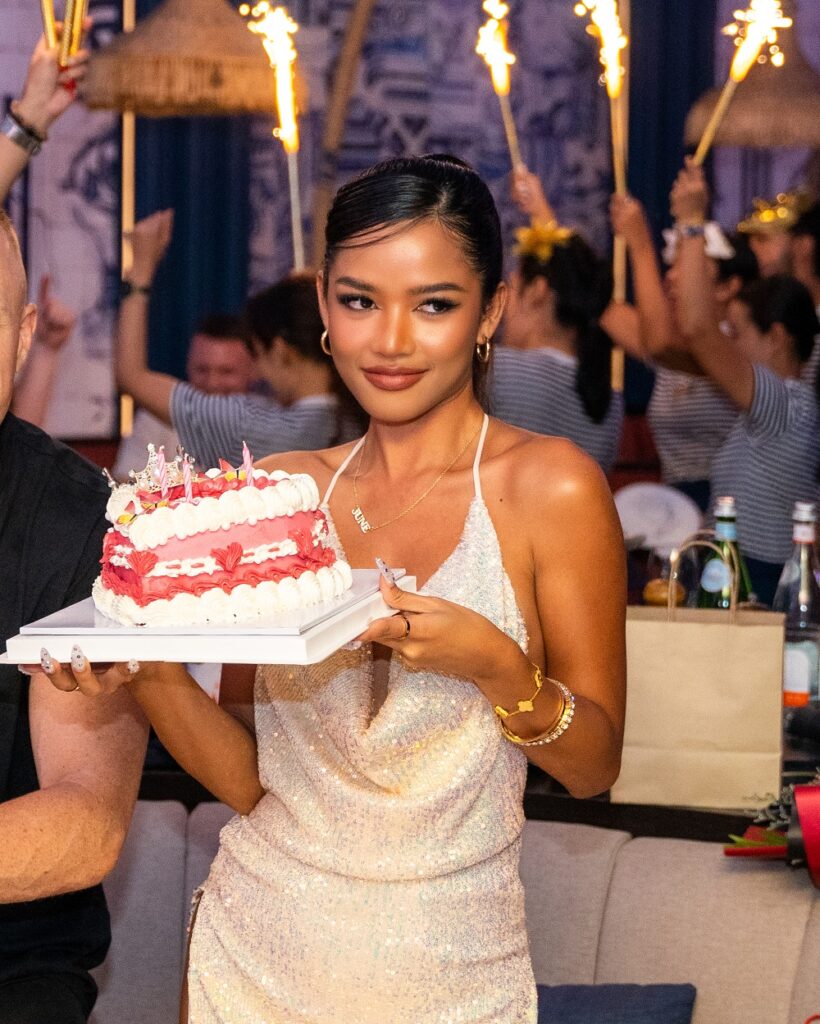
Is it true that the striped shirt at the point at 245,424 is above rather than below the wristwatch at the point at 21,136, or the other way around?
below

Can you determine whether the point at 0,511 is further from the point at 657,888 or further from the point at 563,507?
the point at 657,888

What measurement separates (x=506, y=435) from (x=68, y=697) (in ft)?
2.03

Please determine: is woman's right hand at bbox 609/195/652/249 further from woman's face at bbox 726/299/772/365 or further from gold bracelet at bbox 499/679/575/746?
gold bracelet at bbox 499/679/575/746

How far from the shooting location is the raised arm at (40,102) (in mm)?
3539

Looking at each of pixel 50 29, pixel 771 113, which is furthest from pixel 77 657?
pixel 771 113

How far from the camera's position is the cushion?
2.26 meters

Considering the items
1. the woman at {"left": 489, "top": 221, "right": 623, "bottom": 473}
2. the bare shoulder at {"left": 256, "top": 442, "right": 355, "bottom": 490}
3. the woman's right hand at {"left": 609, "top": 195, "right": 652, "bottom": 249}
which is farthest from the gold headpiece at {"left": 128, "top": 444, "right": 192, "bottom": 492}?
the woman's right hand at {"left": 609, "top": 195, "right": 652, "bottom": 249}

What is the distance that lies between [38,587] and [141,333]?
352 cm

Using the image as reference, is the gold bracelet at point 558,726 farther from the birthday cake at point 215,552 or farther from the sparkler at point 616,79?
the sparkler at point 616,79

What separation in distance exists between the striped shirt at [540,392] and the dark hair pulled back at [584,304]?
0.04 meters

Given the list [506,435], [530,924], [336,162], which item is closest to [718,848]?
[530,924]

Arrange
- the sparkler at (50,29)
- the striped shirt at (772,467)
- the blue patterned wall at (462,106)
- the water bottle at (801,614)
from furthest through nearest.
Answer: the blue patterned wall at (462,106), the striped shirt at (772,467), the sparkler at (50,29), the water bottle at (801,614)

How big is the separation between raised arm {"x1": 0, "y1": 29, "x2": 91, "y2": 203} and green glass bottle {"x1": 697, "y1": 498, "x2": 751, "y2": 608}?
181cm

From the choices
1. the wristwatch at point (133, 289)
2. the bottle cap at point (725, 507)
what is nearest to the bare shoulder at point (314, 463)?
the bottle cap at point (725, 507)
